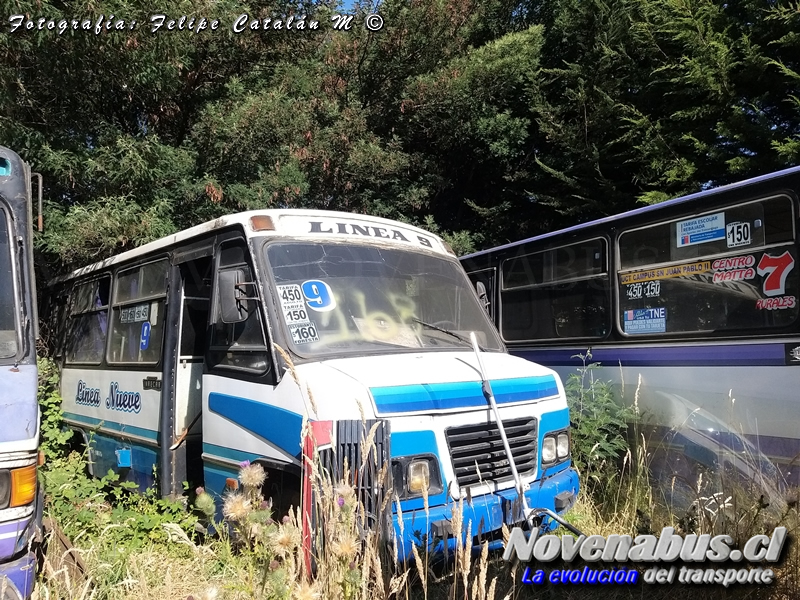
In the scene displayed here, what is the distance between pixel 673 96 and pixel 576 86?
2.88 meters

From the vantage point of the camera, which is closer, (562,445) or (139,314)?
(562,445)

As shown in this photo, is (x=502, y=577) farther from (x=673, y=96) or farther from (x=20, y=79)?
(x=673, y=96)

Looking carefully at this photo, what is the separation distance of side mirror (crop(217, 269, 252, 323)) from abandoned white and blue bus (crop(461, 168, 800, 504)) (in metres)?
2.27

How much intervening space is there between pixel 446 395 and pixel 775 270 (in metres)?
3.10

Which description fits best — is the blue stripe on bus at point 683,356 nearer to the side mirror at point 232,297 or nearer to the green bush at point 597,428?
the green bush at point 597,428

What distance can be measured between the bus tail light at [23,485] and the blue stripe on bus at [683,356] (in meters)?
4.94

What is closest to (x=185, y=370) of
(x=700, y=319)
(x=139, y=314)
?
(x=139, y=314)

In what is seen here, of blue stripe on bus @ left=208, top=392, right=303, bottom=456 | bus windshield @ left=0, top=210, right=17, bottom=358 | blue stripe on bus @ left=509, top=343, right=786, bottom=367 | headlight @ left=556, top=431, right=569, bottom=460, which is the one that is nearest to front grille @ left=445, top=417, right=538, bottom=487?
headlight @ left=556, top=431, right=569, bottom=460

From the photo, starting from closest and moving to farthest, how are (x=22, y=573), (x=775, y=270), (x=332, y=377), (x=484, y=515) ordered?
(x=22, y=573) → (x=484, y=515) → (x=332, y=377) → (x=775, y=270)

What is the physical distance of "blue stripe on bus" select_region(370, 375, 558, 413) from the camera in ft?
11.8

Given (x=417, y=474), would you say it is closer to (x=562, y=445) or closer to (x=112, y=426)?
(x=562, y=445)

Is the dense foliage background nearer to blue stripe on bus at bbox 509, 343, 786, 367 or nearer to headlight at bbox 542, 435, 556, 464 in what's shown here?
blue stripe on bus at bbox 509, 343, 786, 367

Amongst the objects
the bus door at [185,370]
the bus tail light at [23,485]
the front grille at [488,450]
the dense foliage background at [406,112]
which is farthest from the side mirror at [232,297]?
the dense foliage background at [406,112]

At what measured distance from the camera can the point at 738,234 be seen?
534 centimetres
